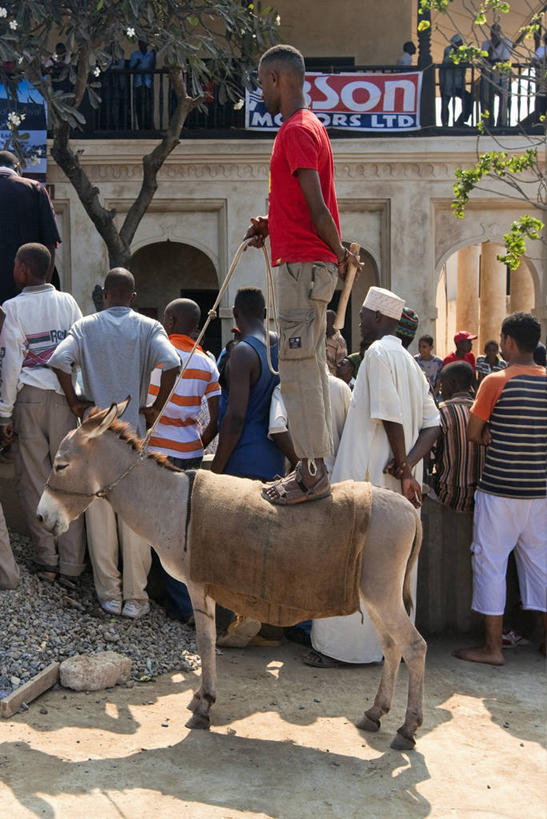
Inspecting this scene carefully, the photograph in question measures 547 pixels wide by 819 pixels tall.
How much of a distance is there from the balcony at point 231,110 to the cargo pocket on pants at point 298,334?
12898 mm

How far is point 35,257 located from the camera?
253 inches

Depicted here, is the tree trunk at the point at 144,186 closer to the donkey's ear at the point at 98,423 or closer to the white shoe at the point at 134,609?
the white shoe at the point at 134,609

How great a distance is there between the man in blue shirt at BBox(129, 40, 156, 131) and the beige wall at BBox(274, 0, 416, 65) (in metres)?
3.84

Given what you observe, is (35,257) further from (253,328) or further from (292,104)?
(292,104)

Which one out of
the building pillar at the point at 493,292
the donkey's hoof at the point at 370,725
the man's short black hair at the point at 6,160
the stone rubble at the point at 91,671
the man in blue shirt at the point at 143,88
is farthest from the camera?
the building pillar at the point at 493,292

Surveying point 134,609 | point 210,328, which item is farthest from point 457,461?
point 210,328

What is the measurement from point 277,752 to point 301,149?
3.11 m

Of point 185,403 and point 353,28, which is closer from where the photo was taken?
point 185,403

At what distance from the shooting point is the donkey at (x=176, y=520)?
4980 mm

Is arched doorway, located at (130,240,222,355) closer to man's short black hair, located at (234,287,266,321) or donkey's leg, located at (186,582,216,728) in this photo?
man's short black hair, located at (234,287,266,321)

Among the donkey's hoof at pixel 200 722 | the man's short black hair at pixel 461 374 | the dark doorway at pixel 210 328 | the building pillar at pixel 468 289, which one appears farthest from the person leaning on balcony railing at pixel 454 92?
the donkey's hoof at pixel 200 722

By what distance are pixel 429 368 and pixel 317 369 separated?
1007 centimetres

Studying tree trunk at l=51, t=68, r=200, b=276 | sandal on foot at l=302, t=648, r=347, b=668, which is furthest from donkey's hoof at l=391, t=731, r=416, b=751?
tree trunk at l=51, t=68, r=200, b=276

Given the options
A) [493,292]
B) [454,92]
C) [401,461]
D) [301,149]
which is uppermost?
[454,92]
